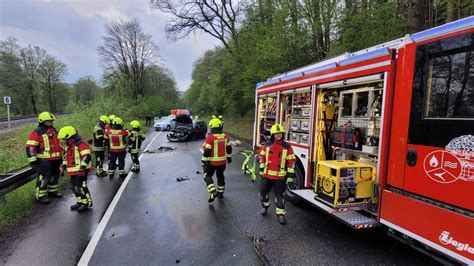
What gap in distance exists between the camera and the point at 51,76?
5800cm

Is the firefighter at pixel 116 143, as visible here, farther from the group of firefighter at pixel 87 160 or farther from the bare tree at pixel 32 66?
the bare tree at pixel 32 66

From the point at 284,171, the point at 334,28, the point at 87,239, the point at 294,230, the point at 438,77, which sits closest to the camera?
the point at 438,77

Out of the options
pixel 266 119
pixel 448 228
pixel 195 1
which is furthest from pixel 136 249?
pixel 195 1

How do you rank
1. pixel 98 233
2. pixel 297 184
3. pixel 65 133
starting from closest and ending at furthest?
1. pixel 98 233
2. pixel 65 133
3. pixel 297 184

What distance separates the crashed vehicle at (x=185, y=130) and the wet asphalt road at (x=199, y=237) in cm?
1277

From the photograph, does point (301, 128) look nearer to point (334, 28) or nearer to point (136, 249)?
point (136, 249)

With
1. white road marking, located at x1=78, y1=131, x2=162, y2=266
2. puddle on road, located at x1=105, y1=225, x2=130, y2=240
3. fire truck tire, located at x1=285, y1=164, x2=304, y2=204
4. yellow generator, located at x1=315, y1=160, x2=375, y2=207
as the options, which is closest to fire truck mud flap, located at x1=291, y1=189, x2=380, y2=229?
yellow generator, located at x1=315, y1=160, x2=375, y2=207

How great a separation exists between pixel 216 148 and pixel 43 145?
145 inches

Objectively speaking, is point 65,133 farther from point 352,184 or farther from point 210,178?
point 352,184

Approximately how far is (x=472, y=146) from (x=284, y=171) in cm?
283

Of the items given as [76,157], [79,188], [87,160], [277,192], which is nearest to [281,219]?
[277,192]

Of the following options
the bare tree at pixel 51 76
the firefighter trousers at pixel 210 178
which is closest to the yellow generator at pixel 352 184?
the firefighter trousers at pixel 210 178

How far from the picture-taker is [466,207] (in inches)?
105

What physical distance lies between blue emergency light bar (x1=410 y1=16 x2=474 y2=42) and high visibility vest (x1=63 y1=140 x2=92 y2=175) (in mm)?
5683
